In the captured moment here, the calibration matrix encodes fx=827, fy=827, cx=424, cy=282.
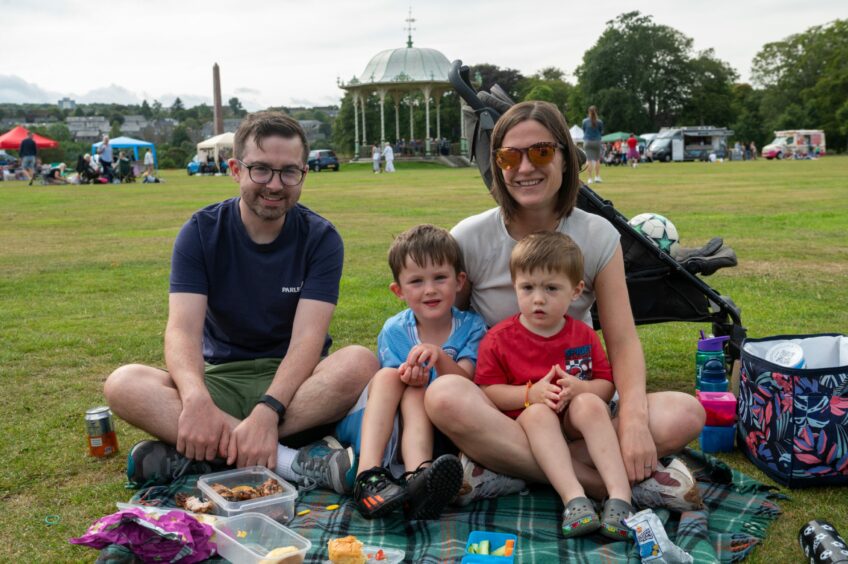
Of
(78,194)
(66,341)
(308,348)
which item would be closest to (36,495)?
(308,348)

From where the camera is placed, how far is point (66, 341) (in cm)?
588

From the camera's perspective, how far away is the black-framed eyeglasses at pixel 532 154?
333 cm

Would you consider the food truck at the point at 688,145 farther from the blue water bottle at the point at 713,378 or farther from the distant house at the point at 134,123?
the distant house at the point at 134,123

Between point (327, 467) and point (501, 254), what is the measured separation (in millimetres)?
1148

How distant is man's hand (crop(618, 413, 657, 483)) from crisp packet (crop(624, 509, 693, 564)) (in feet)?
1.08

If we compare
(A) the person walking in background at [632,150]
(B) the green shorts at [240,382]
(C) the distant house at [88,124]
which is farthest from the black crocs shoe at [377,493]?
(C) the distant house at [88,124]

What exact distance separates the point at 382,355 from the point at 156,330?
3.26 m

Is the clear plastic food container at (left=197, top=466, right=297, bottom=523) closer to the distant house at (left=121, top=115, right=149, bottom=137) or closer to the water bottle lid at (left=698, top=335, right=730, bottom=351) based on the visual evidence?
the water bottle lid at (left=698, top=335, right=730, bottom=351)

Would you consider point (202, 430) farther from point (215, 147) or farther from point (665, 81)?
point (665, 81)

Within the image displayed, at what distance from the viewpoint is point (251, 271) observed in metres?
3.71

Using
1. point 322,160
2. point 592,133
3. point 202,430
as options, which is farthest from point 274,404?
point 322,160

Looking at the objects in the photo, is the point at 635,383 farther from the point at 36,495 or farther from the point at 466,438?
the point at 36,495

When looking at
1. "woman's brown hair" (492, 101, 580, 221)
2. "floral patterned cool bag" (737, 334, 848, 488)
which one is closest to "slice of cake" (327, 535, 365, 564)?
"woman's brown hair" (492, 101, 580, 221)

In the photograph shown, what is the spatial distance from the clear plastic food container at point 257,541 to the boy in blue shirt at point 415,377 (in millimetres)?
332
